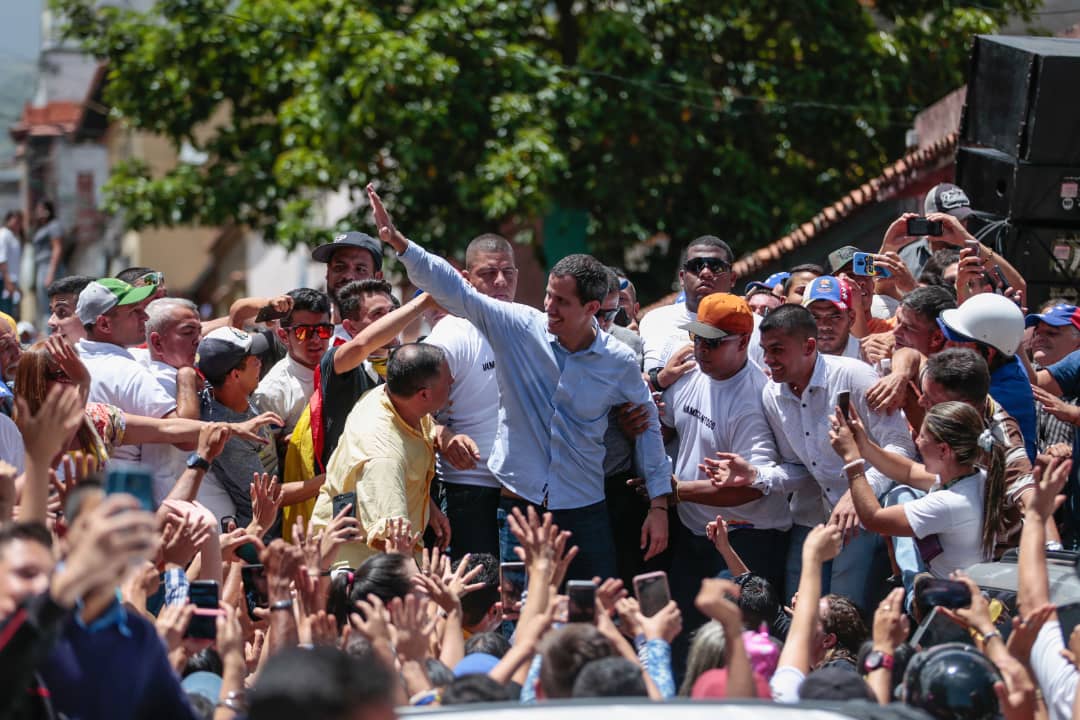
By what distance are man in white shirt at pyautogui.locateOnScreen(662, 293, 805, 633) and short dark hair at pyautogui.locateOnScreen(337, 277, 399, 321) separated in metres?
1.61

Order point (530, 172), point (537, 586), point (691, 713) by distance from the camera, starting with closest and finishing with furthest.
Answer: point (691, 713)
point (537, 586)
point (530, 172)

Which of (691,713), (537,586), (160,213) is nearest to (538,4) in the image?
(160,213)

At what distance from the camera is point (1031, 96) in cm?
988

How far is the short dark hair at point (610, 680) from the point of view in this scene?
4.10 metres

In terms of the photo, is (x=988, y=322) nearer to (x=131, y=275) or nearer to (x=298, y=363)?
(x=298, y=363)

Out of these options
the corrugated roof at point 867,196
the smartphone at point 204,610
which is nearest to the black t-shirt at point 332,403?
the smartphone at point 204,610

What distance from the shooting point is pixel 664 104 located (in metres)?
17.7

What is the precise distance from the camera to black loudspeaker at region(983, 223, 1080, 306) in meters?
9.99

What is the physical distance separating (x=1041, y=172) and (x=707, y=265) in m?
3.17

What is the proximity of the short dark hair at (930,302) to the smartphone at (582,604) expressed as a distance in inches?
114

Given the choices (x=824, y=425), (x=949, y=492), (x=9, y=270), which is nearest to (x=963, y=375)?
(x=949, y=492)

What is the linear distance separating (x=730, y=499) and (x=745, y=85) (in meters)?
12.4

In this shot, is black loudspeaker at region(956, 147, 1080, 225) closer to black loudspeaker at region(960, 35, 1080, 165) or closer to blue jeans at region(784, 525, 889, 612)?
black loudspeaker at region(960, 35, 1080, 165)

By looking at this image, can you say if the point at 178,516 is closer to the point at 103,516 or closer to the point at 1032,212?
the point at 103,516
